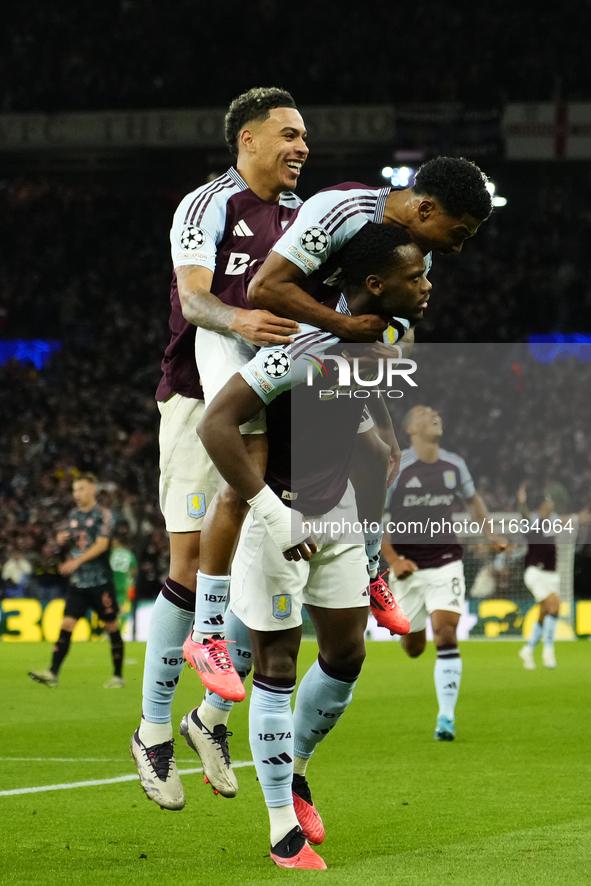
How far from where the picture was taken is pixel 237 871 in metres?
4.68

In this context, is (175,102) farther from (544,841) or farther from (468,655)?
(544,841)

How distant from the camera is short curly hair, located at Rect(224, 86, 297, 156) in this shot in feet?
18.1

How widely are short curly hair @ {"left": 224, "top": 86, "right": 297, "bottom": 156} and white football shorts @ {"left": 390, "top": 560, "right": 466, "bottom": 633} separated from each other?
4.97 metres

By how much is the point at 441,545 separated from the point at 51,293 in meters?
20.3

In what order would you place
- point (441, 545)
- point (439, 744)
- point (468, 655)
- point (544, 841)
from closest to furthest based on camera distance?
point (544, 841)
point (439, 744)
point (441, 545)
point (468, 655)

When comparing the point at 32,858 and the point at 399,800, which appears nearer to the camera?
the point at 32,858

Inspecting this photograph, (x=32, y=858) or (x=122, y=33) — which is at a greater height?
(x=122, y=33)

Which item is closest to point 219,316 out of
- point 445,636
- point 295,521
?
point 295,521

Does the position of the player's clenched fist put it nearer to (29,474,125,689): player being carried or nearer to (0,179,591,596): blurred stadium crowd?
(29,474,125,689): player being carried

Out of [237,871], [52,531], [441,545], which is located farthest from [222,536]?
[52,531]

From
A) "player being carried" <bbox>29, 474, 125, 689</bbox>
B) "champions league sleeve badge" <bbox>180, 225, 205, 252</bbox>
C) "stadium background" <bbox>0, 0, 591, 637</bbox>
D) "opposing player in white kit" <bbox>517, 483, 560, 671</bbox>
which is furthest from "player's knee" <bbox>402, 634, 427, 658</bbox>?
"stadium background" <bbox>0, 0, 591, 637</bbox>

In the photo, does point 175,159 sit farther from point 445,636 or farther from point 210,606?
point 210,606

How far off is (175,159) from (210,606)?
26.0 metres

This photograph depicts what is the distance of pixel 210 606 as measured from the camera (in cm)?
492
